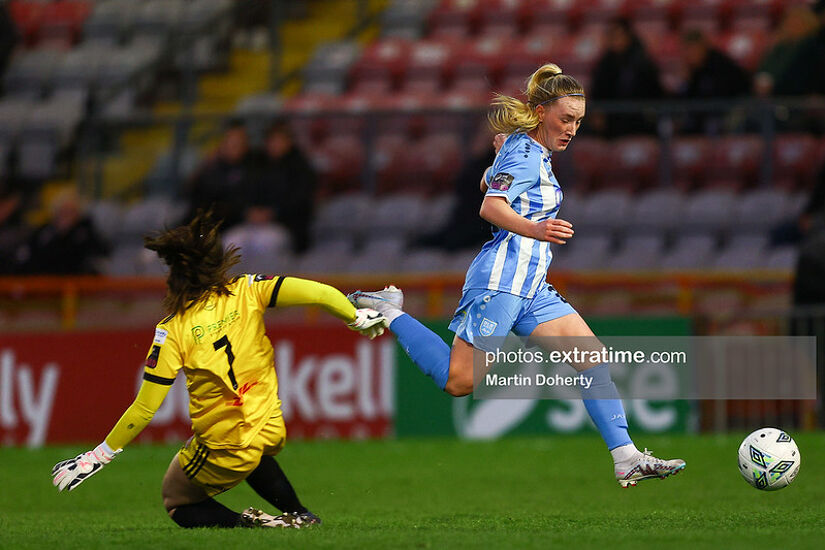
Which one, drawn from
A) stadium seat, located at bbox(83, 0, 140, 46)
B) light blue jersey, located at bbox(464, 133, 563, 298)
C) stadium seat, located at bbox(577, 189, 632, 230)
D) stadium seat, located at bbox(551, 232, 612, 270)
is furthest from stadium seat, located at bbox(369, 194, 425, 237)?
light blue jersey, located at bbox(464, 133, 563, 298)

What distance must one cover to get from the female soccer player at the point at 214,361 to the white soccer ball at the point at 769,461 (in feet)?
7.09

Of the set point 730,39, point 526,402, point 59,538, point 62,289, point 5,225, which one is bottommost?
point 59,538

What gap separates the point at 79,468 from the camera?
6098 mm

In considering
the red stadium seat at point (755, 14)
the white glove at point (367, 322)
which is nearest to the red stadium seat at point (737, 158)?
the red stadium seat at point (755, 14)

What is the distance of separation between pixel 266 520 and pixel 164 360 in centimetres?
101

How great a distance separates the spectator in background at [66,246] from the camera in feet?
46.7

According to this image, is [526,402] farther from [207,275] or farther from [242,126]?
[207,275]

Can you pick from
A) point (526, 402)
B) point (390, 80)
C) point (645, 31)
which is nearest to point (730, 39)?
point (645, 31)

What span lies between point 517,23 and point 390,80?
1.84m

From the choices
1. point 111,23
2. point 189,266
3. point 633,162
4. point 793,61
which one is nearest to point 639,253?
point 633,162

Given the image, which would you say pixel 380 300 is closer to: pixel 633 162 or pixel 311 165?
pixel 633 162

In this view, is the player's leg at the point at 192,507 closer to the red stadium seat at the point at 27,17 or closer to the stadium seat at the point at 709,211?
the stadium seat at the point at 709,211

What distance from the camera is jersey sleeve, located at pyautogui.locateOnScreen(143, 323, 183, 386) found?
621 centimetres

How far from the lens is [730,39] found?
16109 millimetres
